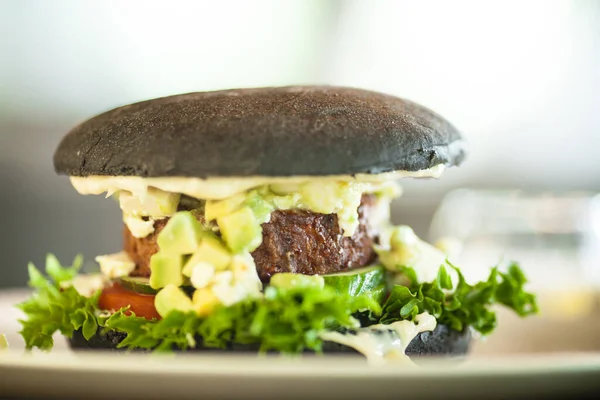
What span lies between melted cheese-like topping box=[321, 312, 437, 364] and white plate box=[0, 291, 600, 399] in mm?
436

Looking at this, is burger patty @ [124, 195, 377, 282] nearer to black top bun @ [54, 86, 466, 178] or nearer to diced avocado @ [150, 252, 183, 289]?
diced avocado @ [150, 252, 183, 289]

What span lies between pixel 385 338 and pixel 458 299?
1.67ft

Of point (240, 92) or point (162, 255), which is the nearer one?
point (162, 255)

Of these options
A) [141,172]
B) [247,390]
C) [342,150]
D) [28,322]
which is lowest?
[28,322]

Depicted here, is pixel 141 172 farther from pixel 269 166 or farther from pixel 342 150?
pixel 342 150

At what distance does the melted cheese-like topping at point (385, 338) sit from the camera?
2092 mm

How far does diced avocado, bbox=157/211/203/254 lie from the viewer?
2.06 meters

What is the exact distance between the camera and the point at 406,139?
2104 millimetres

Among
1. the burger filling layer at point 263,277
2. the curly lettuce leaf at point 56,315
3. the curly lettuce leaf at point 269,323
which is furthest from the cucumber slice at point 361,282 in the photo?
the curly lettuce leaf at point 56,315

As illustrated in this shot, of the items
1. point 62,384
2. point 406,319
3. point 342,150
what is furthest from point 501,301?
point 62,384

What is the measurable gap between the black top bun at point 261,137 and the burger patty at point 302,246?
316 mm

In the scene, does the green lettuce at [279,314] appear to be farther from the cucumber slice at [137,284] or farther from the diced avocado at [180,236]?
the diced avocado at [180,236]

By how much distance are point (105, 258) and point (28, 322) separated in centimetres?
45

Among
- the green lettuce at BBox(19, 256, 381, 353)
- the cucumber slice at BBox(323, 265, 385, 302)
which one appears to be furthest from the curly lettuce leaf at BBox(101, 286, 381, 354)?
the cucumber slice at BBox(323, 265, 385, 302)
